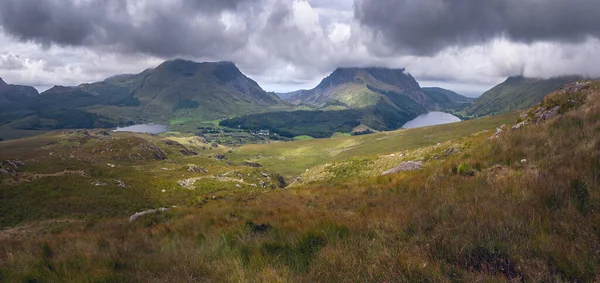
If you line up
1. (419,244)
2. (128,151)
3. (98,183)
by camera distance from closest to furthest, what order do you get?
(419,244), (98,183), (128,151)

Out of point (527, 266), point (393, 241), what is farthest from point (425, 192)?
point (527, 266)

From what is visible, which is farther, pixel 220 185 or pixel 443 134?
pixel 443 134

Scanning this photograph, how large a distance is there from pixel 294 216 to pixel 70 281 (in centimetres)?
503

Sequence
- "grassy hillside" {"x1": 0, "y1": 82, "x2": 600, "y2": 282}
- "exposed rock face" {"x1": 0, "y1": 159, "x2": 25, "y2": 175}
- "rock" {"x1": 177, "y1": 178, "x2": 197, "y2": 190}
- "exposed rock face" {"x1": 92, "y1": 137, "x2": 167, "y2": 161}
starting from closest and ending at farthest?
"grassy hillside" {"x1": 0, "y1": 82, "x2": 600, "y2": 282}
"exposed rock face" {"x1": 0, "y1": 159, "x2": 25, "y2": 175}
"rock" {"x1": 177, "y1": 178, "x2": 197, "y2": 190}
"exposed rock face" {"x1": 92, "y1": 137, "x2": 167, "y2": 161}

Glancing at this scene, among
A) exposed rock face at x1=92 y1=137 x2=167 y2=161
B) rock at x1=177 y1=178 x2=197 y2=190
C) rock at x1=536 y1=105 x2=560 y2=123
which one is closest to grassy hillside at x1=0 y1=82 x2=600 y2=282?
rock at x1=536 y1=105 x2=560 y2=123

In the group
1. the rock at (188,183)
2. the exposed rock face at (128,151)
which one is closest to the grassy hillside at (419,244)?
the rock at (188,183)

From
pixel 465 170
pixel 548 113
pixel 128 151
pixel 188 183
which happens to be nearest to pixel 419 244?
pixel 465 170

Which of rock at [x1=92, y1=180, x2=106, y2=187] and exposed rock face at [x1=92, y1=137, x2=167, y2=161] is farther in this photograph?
exposed rock face at [x1=92, y1=137, x2=167, y2=161]

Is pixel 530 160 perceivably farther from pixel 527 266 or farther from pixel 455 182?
pixel 527 266

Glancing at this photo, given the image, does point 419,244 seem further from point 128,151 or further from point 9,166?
point 128,151

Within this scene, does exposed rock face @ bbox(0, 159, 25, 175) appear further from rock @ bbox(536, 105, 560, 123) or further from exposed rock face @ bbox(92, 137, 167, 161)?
rock @ bbox(536, 105, 560, 123)

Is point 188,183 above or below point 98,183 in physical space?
below

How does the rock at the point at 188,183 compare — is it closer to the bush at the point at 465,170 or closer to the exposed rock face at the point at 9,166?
the exposed rock face at the point at 9,166

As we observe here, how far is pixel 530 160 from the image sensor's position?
10062mm
